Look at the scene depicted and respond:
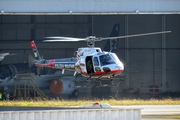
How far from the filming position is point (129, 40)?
3344 centimetres

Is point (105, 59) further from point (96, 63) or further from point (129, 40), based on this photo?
point (129, 40)

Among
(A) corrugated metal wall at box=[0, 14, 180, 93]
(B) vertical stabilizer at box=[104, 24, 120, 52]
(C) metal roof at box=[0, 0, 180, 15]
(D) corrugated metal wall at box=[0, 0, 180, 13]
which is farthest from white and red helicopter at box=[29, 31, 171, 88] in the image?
(A) corrugated metal wall at box=[0, 14, 180, 93]

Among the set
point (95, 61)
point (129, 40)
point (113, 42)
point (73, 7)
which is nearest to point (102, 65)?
point (95, 61)

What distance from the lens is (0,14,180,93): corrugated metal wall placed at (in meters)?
32.7

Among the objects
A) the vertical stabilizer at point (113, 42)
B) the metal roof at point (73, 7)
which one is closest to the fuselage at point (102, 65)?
the metal roof at point (73, 7)

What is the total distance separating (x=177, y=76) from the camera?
3378 centimetres

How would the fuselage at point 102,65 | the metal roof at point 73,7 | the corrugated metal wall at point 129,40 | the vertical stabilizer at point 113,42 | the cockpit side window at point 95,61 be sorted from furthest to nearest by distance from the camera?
the corrugated metal wall at point 129,40 < the vertical stabilizer at point 113,42 < the metal roof at point 73,7 < the cockpit side window at point 95,61 < the fuselage at point 102,65

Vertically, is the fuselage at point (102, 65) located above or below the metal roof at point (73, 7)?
below

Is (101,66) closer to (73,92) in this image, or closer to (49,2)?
(49,2)

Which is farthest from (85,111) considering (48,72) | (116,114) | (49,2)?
(48,72)

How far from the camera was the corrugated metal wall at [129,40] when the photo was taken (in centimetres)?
3266

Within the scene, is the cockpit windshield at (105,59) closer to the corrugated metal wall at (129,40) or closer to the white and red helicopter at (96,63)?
the white and red helicopter at (96,63)

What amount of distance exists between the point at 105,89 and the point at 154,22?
11.2 meters

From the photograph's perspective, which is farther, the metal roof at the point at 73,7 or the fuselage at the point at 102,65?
the metal roof at the point at 73,7
